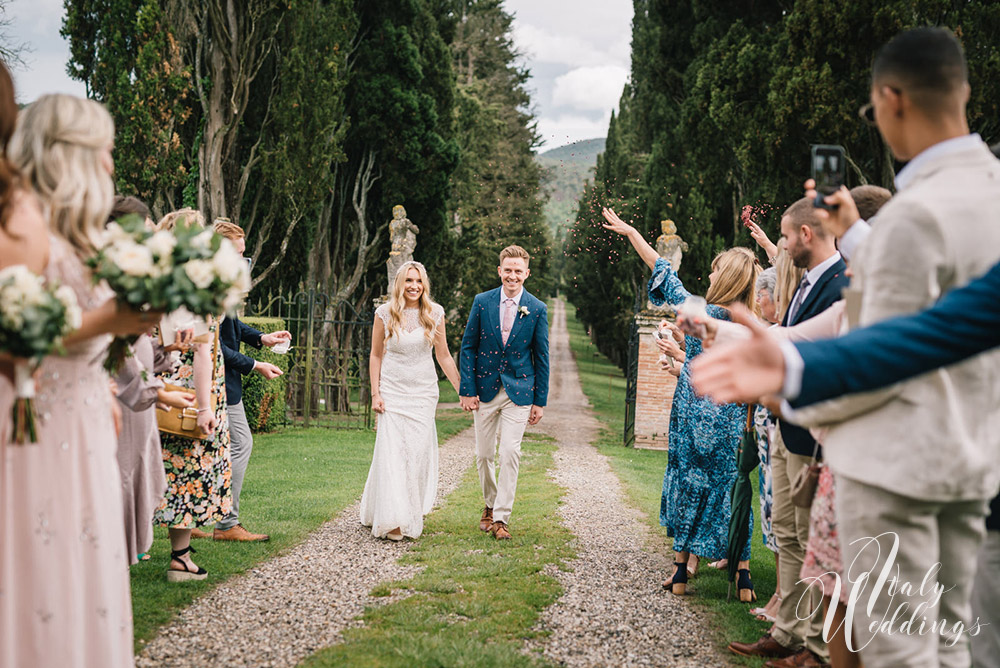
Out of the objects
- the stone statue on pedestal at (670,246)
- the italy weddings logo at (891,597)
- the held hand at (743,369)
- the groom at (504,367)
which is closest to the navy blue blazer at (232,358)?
the groom at (504,367)

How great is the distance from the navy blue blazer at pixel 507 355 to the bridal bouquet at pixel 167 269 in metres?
4.23

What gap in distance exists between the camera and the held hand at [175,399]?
4.17 metres

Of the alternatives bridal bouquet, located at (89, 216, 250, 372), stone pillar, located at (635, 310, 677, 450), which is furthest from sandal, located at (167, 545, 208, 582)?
stone pillar, located at (635, 310, 677, 450)

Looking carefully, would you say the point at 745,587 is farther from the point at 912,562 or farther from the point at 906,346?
the point at 906,346

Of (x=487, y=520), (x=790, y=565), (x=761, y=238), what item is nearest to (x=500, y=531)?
(x=487, y=520)

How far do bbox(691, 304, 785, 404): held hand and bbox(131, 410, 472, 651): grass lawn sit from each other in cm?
343

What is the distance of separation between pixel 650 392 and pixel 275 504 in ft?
28.4

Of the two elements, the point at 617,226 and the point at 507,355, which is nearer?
the point at 617,226

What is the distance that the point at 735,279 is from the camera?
5023mm

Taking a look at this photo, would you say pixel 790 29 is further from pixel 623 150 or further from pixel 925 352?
pixel 623 150

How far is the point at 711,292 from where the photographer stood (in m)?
5.19

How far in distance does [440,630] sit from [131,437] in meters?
2.10

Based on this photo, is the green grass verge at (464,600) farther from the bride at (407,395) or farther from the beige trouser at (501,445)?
the bride at (407,395)

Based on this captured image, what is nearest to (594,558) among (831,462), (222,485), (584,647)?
(584,647)
